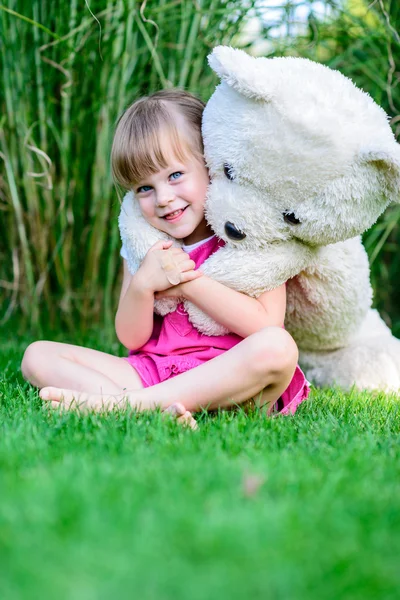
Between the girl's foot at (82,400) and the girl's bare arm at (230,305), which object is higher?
the girl's bare arm at (230,305)

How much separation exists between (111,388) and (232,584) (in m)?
1.02

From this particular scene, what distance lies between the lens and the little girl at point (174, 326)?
1.73 m

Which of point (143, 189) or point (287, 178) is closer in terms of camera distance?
point (287, 178)

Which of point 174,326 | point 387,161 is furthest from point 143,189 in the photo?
point 387,161

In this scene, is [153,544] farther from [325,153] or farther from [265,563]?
[325,153]

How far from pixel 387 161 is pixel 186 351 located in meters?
0.64

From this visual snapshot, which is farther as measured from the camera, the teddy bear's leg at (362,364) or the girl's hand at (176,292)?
the teddy bear's leg at (362,364)

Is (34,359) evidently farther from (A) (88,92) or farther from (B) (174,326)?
(A) (88,92)

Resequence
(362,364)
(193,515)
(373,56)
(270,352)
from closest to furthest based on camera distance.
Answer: (193,515) < (270,352) < (362,364) < (373,56)

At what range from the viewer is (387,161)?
5.27 feet

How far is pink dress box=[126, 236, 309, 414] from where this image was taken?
6.15ft

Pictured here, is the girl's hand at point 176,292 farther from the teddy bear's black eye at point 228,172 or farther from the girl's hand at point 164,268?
the teddy bear's black eye at point 228,172

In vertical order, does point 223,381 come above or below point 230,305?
below

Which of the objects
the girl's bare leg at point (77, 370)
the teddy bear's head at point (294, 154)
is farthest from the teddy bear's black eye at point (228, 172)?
the girl's bare leg at point (77, 370)
